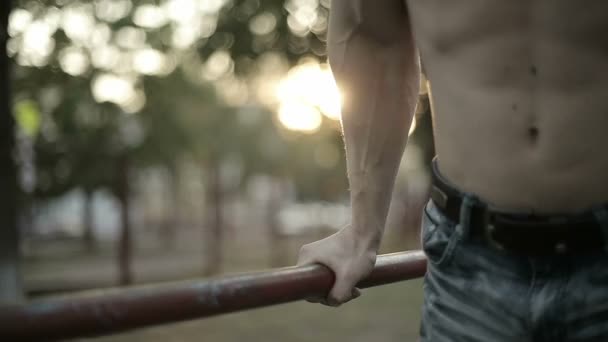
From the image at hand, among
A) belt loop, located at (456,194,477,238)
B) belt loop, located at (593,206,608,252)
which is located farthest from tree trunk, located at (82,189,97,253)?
belt loop, located at (593,206,608,252)

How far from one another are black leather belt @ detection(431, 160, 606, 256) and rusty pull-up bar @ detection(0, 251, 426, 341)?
10.2 inches

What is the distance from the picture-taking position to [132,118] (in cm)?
1630

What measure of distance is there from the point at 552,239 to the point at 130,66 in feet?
39.9

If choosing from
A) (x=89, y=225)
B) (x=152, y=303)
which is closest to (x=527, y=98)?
(x=152, y=303)

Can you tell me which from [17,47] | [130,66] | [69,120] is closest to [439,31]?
[17,47]

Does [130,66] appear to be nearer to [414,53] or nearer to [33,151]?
[33,151]

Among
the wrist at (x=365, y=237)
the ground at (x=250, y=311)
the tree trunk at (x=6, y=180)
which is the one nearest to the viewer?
the wrist at (x=365, y=237)

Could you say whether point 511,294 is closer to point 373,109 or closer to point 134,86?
point 373,109

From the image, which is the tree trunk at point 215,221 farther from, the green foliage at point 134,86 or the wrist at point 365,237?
the wrist at point 365,237

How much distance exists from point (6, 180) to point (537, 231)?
702 centimetres

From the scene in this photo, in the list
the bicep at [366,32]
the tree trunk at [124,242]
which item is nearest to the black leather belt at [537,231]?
the bicep at [366,32]

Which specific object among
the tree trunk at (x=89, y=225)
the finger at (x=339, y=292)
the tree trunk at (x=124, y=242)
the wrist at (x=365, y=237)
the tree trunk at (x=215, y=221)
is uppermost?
the wrist at (x=365, y=237)

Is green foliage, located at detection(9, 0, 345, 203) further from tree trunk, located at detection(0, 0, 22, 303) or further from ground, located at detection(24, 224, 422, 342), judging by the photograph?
ground, located at detection(24, 224, 422, 342)

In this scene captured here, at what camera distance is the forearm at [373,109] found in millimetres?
1366
